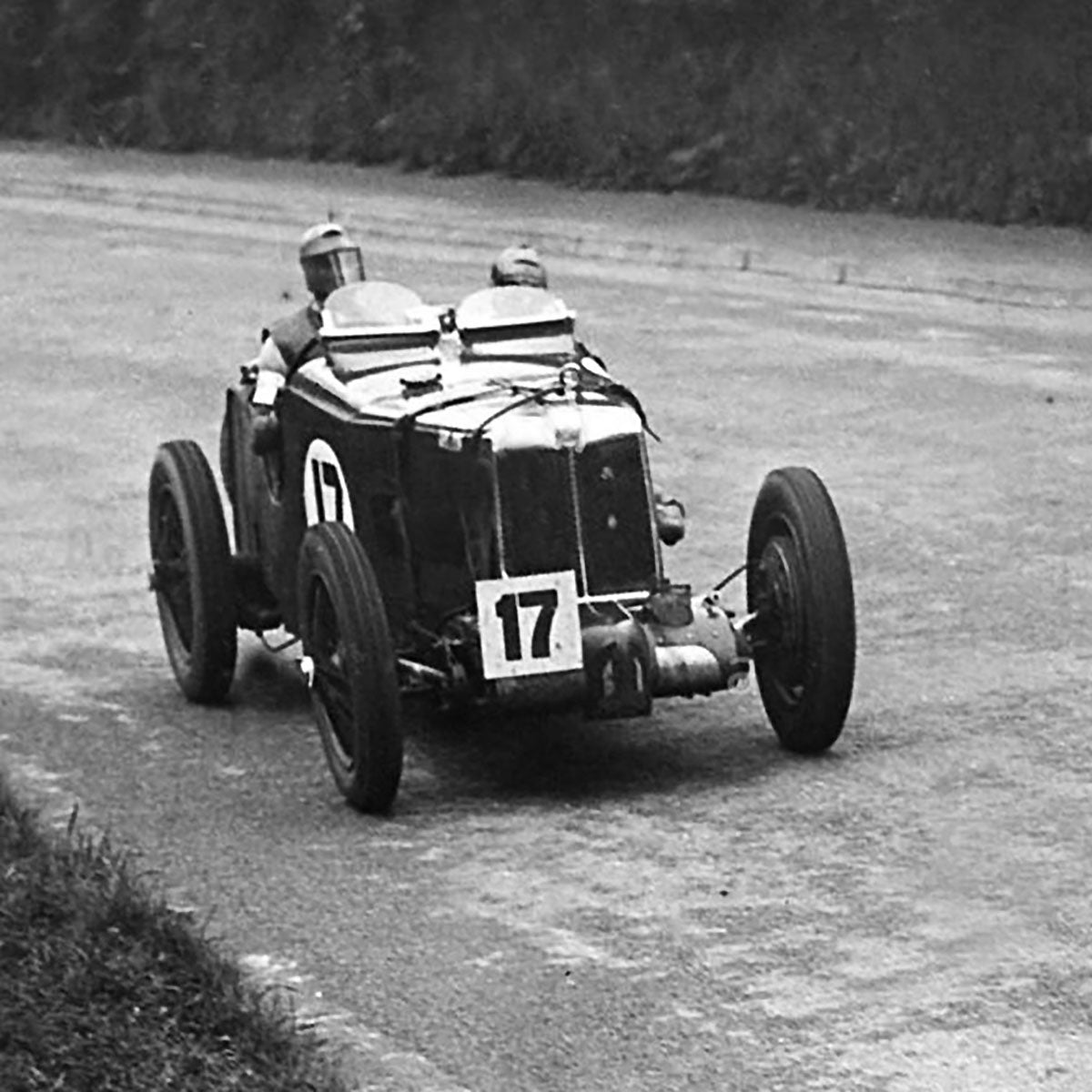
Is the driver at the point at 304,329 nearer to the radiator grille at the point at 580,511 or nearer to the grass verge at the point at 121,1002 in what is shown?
the radiator grille at the point at 580,511

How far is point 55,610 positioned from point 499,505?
11.0ft

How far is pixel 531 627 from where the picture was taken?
8.98 metres

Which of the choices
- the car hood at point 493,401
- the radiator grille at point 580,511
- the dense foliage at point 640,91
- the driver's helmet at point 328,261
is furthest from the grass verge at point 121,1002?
the dense foliage at point 640,91

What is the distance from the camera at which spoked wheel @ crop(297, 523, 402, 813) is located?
28.5ft

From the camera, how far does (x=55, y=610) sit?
12094mm

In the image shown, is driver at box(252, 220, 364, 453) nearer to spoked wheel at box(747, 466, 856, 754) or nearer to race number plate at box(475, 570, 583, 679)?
Result: race number plate at box(475, 570, 583, 679)

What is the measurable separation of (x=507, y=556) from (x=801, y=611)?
824 millimetres

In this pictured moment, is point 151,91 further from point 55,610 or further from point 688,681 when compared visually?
point 688,681

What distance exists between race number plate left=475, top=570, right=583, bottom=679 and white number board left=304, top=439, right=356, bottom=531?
0.64 meters

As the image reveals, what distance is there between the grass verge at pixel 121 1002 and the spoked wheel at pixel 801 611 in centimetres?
210

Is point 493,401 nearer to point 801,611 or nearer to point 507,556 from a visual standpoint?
point 507,556

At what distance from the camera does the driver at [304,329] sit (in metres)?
10.1

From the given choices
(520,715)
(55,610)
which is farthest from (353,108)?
(520,715)

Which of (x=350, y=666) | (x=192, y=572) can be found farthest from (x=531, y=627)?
(x=192, y=572)
